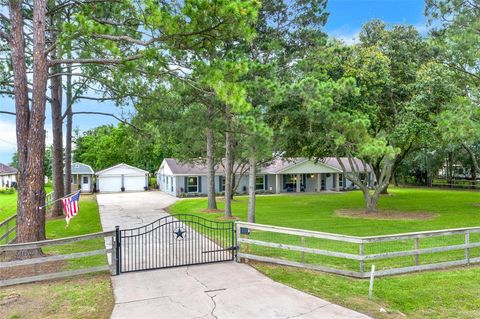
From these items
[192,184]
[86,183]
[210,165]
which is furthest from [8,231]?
[86,183]

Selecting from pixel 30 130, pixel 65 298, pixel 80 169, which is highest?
pixel 30 130

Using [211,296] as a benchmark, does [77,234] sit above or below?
below

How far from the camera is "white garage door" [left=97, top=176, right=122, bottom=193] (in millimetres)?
41594

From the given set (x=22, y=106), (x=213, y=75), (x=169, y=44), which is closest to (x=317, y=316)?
(x=213, y=75)

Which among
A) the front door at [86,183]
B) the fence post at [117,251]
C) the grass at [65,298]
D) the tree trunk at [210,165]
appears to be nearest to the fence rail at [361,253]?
the fence post at [117,251]

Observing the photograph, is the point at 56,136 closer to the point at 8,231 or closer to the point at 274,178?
the point at 8,231

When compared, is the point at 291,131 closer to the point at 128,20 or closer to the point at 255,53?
the point at 255,53

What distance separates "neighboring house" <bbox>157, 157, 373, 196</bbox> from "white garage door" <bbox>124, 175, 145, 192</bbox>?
2.83m

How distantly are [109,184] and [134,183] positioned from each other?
270 centimetres

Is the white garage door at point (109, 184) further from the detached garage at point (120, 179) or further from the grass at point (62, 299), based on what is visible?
the grass at point (62, 299)

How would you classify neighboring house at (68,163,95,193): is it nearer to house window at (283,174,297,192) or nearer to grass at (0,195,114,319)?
house window at (283,174,297,192)

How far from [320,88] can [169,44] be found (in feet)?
17.5

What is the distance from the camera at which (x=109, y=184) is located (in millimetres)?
41844

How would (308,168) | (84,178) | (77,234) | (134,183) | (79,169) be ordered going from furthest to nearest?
(134,183) < (84,178) < (79,169) < (308,168) < (77,234)
